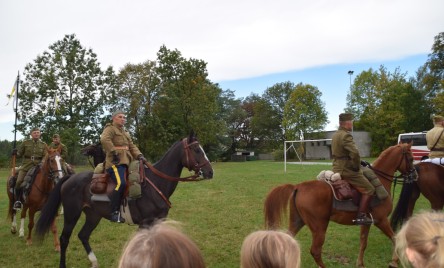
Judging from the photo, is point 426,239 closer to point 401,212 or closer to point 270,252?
point 270,252

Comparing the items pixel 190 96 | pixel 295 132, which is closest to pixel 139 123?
pixel 190 96

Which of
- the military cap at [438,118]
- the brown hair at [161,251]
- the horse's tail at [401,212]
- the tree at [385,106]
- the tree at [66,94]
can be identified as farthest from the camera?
the tree at [385,106]

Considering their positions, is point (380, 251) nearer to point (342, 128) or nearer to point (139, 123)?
point (342, 128)

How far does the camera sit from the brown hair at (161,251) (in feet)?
5.12

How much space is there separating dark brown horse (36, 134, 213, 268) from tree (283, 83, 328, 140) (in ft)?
188

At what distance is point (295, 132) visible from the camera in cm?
6406

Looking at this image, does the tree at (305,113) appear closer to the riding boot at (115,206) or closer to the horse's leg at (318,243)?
the horse's leg at (318,243)

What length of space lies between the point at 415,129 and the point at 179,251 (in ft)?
192

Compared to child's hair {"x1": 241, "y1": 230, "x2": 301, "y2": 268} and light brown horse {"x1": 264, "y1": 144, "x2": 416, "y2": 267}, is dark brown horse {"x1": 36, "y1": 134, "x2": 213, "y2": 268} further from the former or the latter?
child's hair {"x1": 241, "y1": 230, "x2": 301, "y2": 268}

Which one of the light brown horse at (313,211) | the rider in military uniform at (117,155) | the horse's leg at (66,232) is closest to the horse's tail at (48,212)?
the horse's leg at (66,232)

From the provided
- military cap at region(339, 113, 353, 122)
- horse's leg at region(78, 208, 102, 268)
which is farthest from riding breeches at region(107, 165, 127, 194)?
military cap at region(339, 113, 353, 122)

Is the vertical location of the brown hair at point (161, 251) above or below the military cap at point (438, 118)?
below

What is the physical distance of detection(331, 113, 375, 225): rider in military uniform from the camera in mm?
6281

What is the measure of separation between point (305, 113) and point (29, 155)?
190 feet
